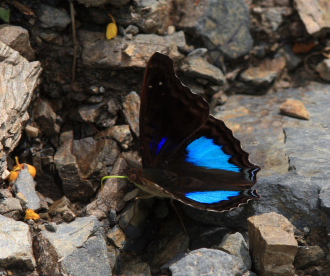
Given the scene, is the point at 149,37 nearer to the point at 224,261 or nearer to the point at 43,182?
the point at 43,182

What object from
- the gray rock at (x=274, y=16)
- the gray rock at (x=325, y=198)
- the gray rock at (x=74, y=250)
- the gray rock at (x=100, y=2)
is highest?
the gray rock at (x=100, y=2)

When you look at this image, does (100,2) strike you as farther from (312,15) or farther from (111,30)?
(312,15)

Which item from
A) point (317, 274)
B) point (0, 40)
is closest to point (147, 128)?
point (0, 40)

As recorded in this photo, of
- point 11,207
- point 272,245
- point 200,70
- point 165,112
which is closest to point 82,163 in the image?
point 11,207

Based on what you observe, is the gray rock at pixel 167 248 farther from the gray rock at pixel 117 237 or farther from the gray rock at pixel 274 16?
the gray rock at pixel 274 16

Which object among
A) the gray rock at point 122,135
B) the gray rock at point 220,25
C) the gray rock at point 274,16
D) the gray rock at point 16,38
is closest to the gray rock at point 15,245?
the gray rock at point 122,135

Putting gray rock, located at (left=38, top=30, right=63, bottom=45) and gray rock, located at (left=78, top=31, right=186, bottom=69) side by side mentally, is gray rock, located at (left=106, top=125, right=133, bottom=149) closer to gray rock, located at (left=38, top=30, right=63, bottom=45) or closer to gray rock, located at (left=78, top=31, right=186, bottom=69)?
gray rock, located at (left=78, top=31, right=186, bottom=69)

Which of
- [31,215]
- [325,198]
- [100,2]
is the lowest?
[31,215]

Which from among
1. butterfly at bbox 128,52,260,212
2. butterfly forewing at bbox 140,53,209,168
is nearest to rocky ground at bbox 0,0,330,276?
butterfly at bbox 128,52,260,212
